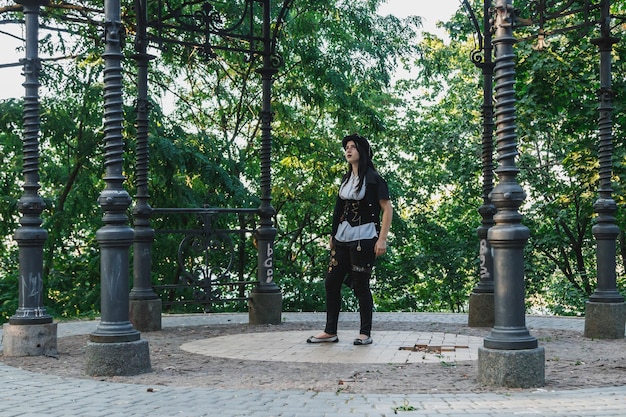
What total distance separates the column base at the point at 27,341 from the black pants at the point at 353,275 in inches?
116

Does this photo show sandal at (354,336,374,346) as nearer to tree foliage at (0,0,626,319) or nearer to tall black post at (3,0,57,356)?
tall black post at (3,0,57,356)

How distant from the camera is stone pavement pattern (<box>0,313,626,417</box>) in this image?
5430 millimetres

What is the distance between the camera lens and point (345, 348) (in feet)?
29.4

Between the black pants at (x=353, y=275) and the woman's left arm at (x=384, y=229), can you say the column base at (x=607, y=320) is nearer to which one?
the black pants at (x=353, y=275)

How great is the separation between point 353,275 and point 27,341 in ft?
11.1

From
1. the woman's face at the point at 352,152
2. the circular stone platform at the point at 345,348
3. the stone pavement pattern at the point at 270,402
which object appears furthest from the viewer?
the woman's face at the point at 352,152

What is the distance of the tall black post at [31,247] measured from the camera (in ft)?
28.5

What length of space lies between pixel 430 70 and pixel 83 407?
1470cm

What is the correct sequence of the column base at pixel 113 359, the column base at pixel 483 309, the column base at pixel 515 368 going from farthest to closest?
1. the column base at pixel 483 309
2. the column base at pixel 113 359
3. the column base at pixel 515 368

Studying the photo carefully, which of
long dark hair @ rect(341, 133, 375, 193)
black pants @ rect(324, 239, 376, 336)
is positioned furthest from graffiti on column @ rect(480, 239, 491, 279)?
long dark hair @ rect(341, 133, 375, 193)

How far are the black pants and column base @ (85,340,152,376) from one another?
2604 mm

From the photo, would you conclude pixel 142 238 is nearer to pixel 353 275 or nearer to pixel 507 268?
pixel 353 275

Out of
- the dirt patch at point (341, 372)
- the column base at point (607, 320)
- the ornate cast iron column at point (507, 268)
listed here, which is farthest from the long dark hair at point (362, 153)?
the column base at point (607, 320)

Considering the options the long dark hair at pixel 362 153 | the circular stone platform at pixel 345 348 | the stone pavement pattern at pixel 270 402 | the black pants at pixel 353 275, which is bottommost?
the circular stone platform at pixel 345 348
